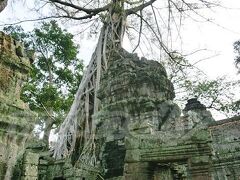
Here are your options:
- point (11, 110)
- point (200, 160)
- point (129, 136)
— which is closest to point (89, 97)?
point (129, 136)

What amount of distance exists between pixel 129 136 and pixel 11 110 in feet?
9.81

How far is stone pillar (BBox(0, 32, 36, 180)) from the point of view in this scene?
2.21 meters

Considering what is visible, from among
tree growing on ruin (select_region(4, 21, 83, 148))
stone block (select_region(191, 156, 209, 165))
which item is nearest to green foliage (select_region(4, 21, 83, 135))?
tree growing on ruin (select_region(4, 21, 83, 148))

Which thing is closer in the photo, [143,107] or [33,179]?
[33,179]

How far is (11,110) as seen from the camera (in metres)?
2.29

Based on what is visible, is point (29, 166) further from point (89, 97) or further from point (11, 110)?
point (89, 97)

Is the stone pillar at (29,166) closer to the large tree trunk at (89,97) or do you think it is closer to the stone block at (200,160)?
the stone block at (200,160)

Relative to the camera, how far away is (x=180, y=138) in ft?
15.4

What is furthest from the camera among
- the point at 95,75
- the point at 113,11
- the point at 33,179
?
the point at 113,11

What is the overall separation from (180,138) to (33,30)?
10.2m

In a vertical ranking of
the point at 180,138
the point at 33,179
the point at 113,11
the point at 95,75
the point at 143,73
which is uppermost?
the point at 113,11

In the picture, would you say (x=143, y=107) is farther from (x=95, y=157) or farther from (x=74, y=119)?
(x=74, y=119)

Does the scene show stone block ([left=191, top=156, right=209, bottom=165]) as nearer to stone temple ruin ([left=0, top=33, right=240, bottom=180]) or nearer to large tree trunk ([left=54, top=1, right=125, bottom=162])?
stone temple ruin ([left=0, top=33, right=240, bottom=180])

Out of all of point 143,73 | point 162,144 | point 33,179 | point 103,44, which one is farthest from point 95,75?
point 33,179
